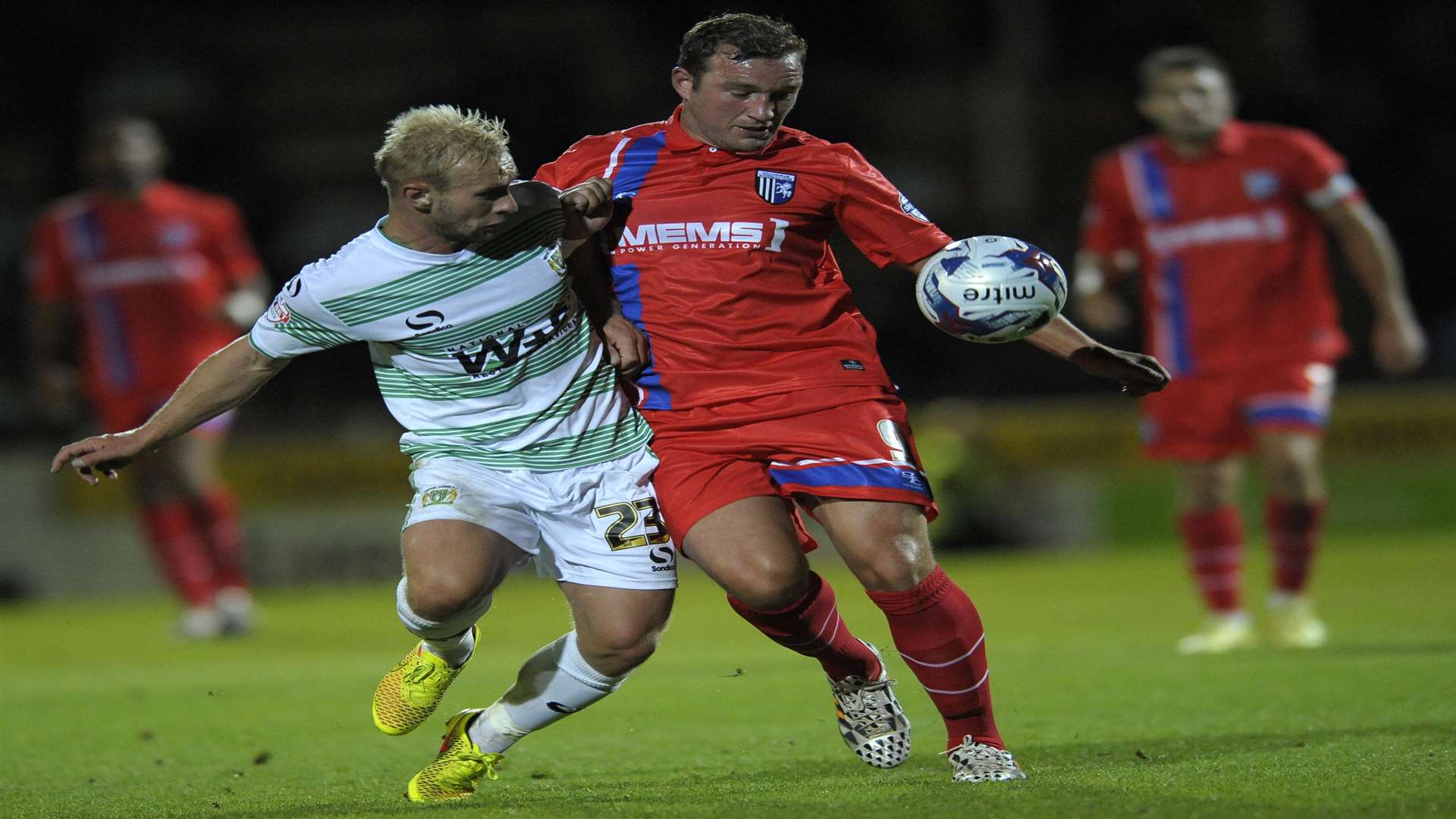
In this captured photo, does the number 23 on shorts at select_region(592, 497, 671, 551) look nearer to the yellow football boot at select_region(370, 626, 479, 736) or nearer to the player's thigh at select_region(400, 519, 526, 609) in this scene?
the player's thigh at select_region(400, 519, 526, 609)

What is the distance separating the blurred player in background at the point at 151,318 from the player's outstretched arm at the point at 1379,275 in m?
5.21

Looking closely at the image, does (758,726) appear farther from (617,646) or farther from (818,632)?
(617,646)

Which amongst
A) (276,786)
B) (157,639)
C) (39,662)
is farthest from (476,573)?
(157,639)

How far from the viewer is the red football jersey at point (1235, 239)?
7.31 meters

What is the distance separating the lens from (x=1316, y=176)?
7258mm

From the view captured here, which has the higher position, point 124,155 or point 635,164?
point 635,164

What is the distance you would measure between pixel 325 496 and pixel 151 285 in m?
3.27

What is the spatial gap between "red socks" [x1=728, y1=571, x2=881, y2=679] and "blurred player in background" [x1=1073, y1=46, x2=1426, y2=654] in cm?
307

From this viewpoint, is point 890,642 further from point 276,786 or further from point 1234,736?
point 276,786

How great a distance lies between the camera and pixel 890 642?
733 centimetres

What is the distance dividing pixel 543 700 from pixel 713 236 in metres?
1.21

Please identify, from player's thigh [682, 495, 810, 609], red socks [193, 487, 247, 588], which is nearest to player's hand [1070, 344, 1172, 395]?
player's thigh [682, 495, 810, 609]

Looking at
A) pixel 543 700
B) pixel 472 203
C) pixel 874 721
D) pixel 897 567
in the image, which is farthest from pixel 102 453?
pixel 874 721

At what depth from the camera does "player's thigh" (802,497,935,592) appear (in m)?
4.13
